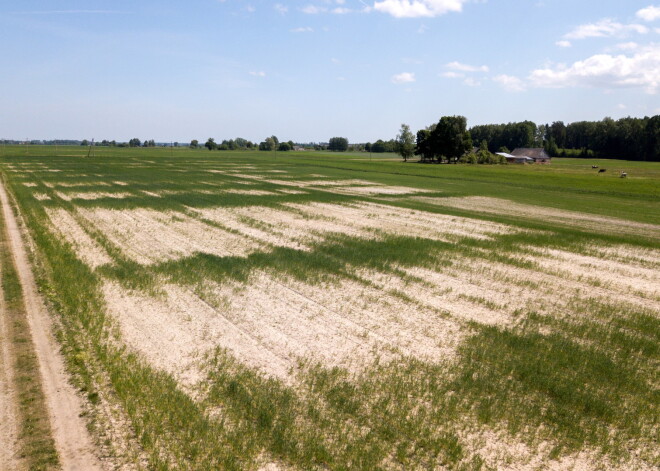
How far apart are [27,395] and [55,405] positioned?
2.01 ft

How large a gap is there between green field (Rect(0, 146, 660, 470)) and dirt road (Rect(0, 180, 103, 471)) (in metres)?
0.24

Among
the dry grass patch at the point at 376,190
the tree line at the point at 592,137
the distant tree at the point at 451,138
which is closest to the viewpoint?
the dry grass patch at the point at 376,190

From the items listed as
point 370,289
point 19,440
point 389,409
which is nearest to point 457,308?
point 370,289

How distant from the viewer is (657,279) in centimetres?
1548

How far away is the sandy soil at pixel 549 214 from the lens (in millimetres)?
25414

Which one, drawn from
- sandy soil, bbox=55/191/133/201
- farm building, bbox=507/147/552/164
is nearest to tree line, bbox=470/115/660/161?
farm building, bbox=507/147/552/164

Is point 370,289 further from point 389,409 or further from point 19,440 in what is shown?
point 19,440

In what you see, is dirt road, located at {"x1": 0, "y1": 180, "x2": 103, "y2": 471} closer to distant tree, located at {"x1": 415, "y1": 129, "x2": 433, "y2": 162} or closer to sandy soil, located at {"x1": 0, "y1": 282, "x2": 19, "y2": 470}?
sandy soil, located at {"x1": 0, "y1": 282, "x2": 19, "y2": 470}

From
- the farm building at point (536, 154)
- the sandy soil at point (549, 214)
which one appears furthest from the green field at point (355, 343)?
the farm building at point (536, 154)

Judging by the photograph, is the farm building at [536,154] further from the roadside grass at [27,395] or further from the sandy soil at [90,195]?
the roadside grass at [27,395]

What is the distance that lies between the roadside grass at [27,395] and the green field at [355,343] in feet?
1.96

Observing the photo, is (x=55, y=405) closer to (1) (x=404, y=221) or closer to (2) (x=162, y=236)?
(2) (x=162, y=236)

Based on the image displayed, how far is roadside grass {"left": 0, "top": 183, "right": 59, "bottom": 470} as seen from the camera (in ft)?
19.8

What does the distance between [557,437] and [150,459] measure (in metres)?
5.61
